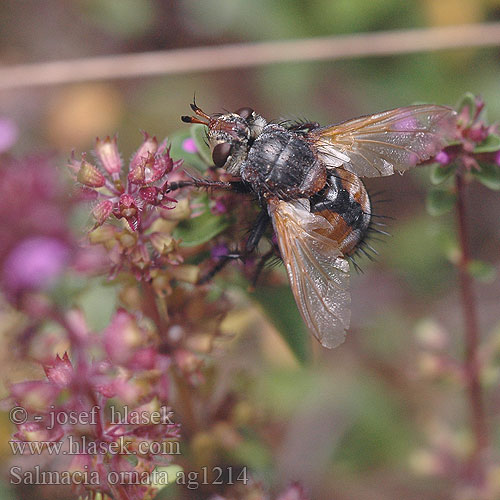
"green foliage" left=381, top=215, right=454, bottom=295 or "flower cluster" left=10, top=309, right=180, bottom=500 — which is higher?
"green foliage" left=381, top=215, right=454, bottom=295

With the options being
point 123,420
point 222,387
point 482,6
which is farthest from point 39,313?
point 482,6

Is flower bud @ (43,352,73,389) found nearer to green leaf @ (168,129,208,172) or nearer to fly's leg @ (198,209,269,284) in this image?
fly's leg @ (198,209,269,284)

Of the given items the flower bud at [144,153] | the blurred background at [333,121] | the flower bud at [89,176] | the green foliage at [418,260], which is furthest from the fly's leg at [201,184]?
the green foliage at [418,260]

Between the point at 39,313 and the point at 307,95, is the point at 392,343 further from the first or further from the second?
the point at 39,313

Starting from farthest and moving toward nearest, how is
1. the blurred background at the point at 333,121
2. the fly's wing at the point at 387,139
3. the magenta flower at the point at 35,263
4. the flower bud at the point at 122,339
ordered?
the blurred background at the point at 333,121, the magenta flower at the point at 35,263, the fly's wing at the point at 387,139, the flower bud at the point at 122,339

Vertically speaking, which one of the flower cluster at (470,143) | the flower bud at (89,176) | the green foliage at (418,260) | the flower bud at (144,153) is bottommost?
the flower bud at (89,176)

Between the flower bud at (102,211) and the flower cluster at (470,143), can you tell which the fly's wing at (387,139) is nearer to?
the flower cluster at (470,143)

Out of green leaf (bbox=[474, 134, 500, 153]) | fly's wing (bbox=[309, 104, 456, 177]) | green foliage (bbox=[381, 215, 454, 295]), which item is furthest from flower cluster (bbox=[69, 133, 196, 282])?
green foliage (bbox=[381, 215, 454, 295])
